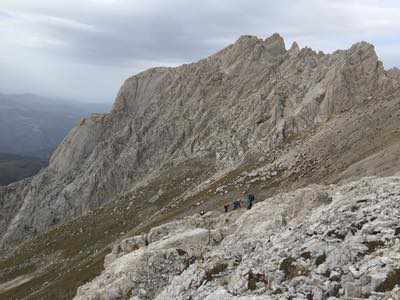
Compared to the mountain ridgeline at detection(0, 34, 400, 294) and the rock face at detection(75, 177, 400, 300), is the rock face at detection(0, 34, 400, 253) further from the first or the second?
the rock face at detection(75, 177, 400, 300)

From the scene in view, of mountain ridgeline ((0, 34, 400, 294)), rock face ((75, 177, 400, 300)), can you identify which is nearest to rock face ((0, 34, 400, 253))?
mountain ridgeline ((0, 34, 400, 294))

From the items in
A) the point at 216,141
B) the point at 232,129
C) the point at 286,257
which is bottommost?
the point at 216,141

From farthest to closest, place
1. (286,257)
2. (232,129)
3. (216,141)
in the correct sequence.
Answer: (216,141), (232,129), (286,257)

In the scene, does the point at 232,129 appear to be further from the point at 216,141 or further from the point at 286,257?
the point at 286,257

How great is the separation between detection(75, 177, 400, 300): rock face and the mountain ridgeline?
20163mm

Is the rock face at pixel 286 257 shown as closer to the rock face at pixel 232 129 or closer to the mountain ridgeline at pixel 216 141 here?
the mountain ridgeline at pixel 216 141

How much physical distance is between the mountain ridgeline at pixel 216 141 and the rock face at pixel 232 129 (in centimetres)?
29

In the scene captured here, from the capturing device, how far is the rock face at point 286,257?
64.2 ft

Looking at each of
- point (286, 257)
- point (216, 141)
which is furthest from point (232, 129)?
point (286, 257)

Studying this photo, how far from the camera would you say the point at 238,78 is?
12912 centimetres

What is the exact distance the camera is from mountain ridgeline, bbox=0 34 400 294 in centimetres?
7294

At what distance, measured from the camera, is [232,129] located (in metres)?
111

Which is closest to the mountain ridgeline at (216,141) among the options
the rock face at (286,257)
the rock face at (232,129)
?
the rock face at (232,129)

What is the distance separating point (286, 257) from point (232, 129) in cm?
8789
